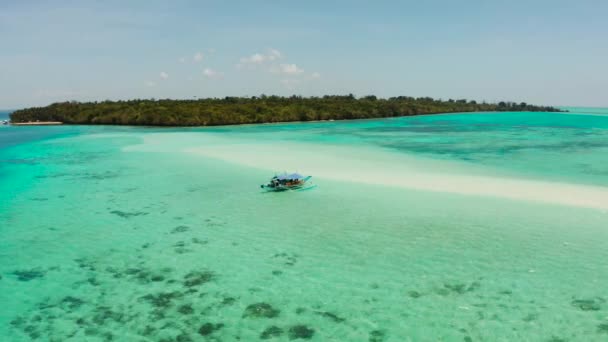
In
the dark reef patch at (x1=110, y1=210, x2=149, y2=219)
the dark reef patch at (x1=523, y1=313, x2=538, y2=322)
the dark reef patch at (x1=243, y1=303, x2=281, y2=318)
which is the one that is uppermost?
the dark reef patch at (x1=110, y1=210, x2=149, y2=219)

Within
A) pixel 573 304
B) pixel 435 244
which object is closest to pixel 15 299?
pixel 435 244

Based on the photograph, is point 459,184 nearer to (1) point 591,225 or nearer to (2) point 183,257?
(1) point 591,225

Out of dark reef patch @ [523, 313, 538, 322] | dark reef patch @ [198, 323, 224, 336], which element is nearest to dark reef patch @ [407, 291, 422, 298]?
dark reef patch @ [523, 313, 538, 322]

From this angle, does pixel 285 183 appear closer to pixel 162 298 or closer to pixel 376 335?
pixel 162 298

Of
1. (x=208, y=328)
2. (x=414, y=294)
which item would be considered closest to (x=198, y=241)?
(x=208, y=328)

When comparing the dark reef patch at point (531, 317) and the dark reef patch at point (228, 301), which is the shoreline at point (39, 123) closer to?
the dark reef patch at point (228, 301)

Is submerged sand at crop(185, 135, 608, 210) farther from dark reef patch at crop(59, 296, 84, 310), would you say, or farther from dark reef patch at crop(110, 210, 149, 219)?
dark reef patch at crop(59, 296, 84, 310)
